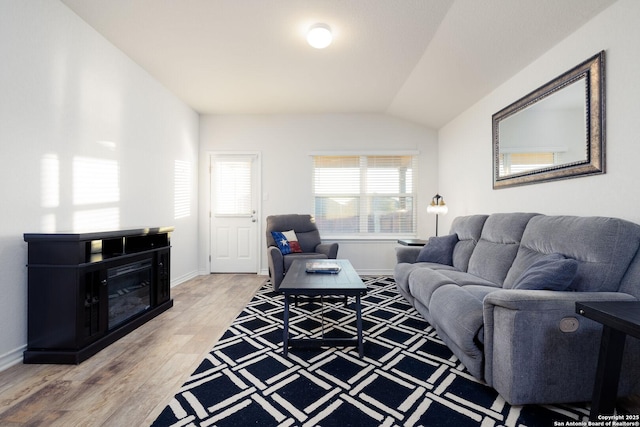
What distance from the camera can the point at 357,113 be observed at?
186 inches

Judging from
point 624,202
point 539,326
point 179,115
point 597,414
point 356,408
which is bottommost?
point 356,408

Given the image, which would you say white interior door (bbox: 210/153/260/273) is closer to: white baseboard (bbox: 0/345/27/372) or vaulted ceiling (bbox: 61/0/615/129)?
vaulted ceiling (bbox: 61/0/615/129)

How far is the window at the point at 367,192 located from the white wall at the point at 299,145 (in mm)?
159

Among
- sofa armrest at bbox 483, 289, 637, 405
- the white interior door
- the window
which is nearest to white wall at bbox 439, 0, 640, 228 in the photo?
sofa armrest at bbox 483, 289, 637, 405

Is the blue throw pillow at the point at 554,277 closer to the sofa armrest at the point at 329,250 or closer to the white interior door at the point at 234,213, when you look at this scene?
the sofa armrest at the point at 329,250

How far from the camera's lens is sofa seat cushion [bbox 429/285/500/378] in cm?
165

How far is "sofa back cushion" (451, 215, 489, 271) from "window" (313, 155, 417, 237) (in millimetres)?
1553

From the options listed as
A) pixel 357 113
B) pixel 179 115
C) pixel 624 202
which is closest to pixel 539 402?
pixel 624 202

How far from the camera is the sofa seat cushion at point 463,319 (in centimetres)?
165

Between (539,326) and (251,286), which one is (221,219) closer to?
(251,286)

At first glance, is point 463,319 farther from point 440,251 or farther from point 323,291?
point 440,251

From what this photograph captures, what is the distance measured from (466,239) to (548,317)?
1751mm

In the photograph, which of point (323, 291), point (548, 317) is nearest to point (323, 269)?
point (323, 291)

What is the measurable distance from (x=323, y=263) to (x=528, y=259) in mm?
1699
